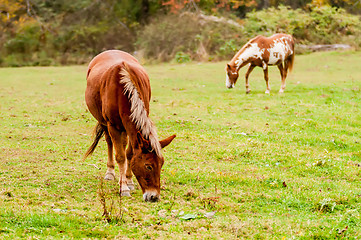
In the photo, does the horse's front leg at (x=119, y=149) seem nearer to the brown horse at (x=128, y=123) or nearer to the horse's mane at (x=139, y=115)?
the brown horse at (x=128, y=123)

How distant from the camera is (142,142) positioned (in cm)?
507

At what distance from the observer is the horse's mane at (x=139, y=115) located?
200 inches

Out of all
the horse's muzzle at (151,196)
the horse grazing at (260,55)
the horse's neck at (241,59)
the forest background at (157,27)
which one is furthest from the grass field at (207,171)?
the forest background at (157,27)

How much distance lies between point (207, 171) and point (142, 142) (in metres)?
1.85

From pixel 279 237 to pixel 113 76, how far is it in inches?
111

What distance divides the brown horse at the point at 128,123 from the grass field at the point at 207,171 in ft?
0.96

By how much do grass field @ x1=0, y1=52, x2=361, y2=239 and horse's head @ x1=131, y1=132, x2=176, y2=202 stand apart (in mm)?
152

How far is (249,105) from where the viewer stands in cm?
1220

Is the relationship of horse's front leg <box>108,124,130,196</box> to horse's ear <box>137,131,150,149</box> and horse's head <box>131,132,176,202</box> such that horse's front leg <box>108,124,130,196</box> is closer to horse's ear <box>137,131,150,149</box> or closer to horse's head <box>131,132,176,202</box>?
horse's head <box>131,132,176,202</box>

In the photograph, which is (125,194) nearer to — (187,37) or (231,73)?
(231,73)

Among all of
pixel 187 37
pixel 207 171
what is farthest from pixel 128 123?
pixel 187 37

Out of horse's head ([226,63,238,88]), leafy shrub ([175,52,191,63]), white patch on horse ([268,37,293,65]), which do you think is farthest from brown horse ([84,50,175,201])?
leafy shrub ([175,52,191,63])

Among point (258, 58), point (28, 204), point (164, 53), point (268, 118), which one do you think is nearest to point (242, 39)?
point (164, 53)

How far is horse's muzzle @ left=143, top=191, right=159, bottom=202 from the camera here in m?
5.12
